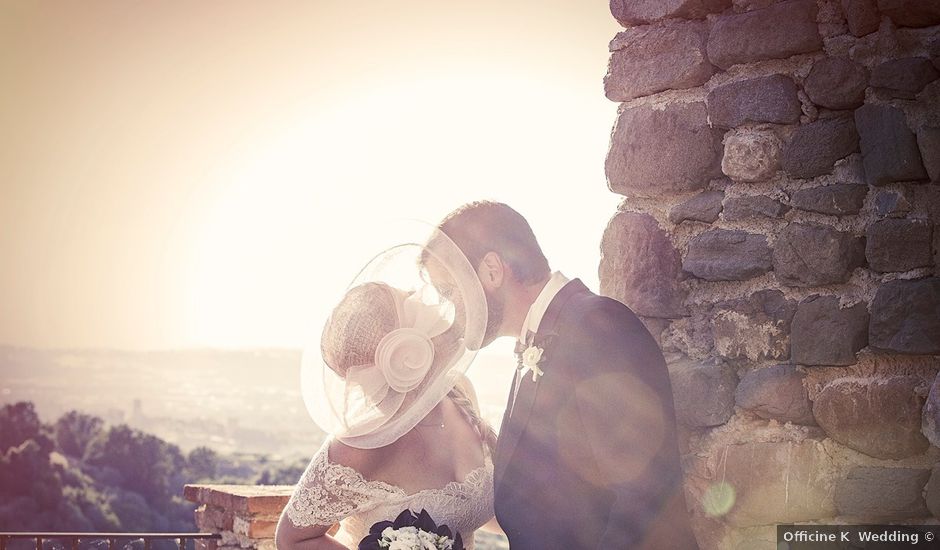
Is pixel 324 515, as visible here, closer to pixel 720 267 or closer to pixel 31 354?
pixel 720 267

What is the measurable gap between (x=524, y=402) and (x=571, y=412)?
0.18 m

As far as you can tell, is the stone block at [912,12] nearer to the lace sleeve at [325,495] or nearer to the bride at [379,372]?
the bride at [379,372]

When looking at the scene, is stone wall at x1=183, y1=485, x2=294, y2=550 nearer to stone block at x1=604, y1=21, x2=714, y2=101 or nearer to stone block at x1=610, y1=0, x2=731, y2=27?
stone block at x1=604, y1=21, x2=714, y2=101

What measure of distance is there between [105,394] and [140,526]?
10.1 feet

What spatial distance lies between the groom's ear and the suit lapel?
20 cm

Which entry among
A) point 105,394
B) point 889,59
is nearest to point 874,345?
point 889,59

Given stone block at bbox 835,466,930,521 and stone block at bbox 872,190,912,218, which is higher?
stone block at bbox 872,190,912,218

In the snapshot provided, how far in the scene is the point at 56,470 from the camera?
51.5ft

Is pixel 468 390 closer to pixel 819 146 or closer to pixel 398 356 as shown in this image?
pixel 398 356

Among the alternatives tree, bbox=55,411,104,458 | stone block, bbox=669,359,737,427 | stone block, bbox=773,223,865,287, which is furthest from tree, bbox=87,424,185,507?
stone block, bbox=773,223,865,287

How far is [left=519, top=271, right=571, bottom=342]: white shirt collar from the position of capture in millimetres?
2467

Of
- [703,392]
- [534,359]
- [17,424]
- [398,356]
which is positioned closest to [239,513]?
[398,356]

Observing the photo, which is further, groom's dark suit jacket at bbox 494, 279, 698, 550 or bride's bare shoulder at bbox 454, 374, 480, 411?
bride's bare shoulder at bbox 454, 374, 480, 411

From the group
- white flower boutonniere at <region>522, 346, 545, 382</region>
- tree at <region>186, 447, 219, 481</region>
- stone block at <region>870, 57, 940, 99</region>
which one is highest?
stone block at <region>870, 57, 940, 99</region>
